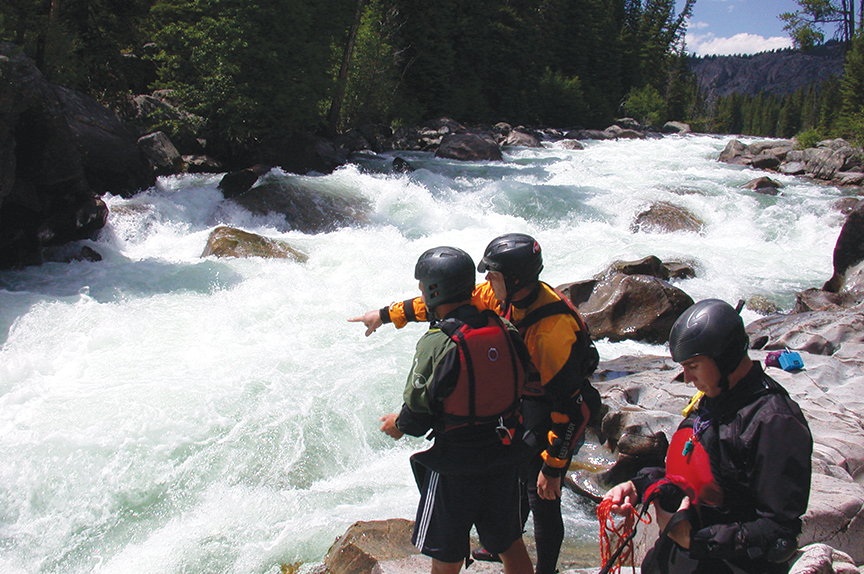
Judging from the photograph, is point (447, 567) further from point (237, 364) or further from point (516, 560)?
point (237, 364)

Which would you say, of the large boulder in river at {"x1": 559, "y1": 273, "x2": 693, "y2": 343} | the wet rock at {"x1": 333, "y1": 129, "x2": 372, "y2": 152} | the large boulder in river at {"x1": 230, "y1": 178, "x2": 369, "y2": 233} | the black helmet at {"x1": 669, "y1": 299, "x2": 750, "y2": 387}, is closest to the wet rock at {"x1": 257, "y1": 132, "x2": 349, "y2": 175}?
the large boulder in river at {"x1": 230, "y1": 178, "x2": 369, "y2": 233}

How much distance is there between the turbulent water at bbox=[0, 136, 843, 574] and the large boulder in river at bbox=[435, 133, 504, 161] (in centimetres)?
711

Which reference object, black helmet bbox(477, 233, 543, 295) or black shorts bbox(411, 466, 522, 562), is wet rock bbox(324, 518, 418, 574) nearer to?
black shorts bbox(411, 466, 522, 562)

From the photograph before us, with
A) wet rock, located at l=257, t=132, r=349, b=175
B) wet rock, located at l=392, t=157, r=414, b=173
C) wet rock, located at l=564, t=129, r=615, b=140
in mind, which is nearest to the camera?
wet rock, located at l=257, t=132, r=349, b=175

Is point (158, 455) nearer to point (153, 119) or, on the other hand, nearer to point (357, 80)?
point (153, 119)

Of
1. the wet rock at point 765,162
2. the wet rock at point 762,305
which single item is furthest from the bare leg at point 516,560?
the wet rock at point 765,162

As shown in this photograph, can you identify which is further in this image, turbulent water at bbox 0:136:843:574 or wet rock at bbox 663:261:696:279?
wet rock at bbox 663:261:696:279

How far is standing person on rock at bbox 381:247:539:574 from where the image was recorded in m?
2.09

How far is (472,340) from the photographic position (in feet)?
6.87

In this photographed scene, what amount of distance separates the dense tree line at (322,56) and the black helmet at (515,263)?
11513mm

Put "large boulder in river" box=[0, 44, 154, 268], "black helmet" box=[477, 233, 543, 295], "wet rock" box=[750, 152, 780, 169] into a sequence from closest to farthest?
"black helmet" box=[477, 233, 543, 295] < "large boulder in river" box=[0, 44, 154, 268] < "wet rock" box=[750, 152, 780, 169]

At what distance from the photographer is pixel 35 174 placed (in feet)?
27.2

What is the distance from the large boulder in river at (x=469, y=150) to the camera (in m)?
19.6

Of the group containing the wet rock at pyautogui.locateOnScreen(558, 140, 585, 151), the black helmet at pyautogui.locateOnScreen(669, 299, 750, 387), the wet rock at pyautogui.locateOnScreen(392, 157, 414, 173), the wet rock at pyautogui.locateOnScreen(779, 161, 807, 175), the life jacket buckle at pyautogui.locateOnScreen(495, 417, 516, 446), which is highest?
the wet rock at pyautogui.locateOnScreen(558, 140, 585, 151)
